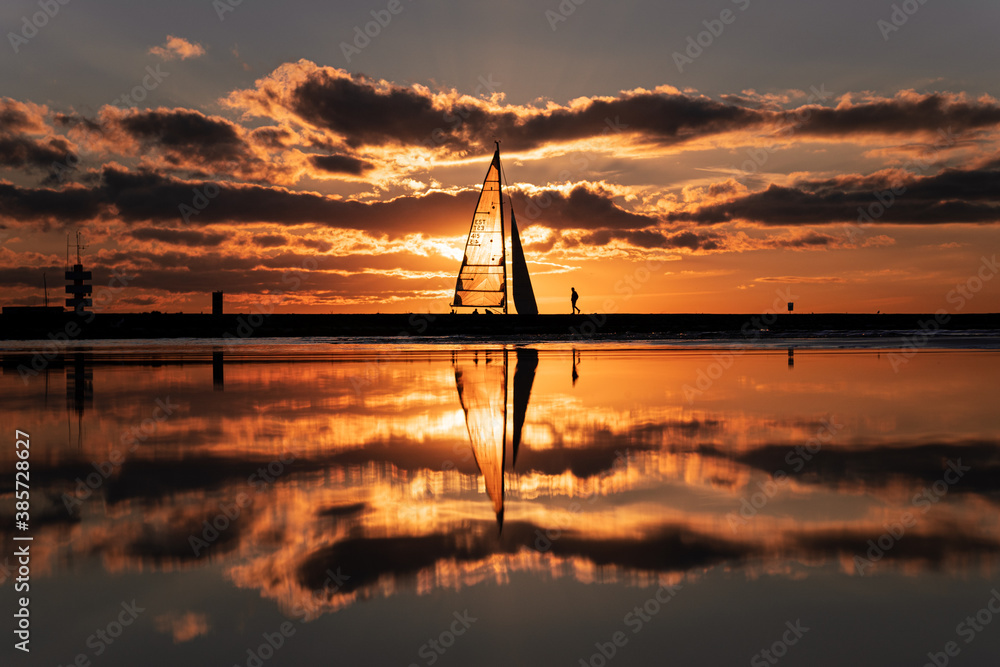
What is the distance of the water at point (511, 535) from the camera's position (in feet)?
11.9

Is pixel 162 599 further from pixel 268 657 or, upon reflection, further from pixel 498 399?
pixel 498 399

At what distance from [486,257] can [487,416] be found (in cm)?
3976

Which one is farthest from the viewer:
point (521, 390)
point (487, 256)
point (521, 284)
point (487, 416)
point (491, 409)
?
point (521, 284)

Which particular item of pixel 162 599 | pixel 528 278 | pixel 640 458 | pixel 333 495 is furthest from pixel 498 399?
pixel 528 278

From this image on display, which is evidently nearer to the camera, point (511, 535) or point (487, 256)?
point (511, 535)

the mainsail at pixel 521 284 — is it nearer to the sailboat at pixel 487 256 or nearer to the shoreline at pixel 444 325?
the shoreline at pixel 444 325

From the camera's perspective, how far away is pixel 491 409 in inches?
457

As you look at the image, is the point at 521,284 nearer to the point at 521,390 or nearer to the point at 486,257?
the point at 486,257

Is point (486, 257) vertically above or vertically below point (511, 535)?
above

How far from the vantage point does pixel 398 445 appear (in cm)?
870

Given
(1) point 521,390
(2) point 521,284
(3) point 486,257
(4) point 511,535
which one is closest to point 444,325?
(2) point 521,284

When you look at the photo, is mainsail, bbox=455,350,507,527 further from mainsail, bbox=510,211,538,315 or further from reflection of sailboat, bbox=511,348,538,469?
mainsail, bbox=510,211,538,315

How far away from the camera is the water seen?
11.9 feet

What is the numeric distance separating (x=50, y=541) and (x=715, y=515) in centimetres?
503
